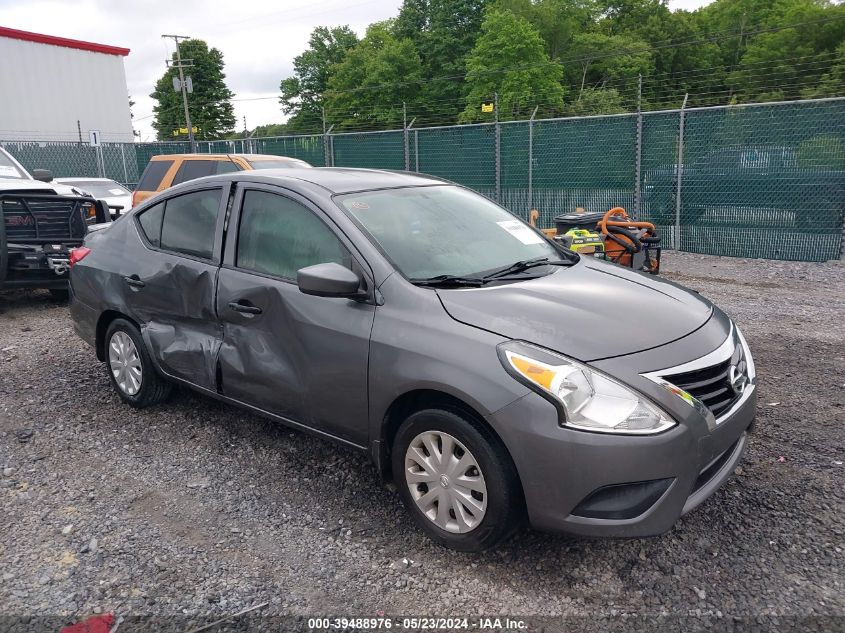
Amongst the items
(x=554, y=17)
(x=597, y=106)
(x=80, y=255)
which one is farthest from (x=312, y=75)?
(x=80, y=255)

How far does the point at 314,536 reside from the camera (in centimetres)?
325

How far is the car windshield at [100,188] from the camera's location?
554 inches

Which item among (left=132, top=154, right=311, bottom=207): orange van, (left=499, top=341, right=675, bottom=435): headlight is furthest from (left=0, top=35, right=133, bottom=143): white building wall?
(left=499, top=341, right=675, bottom=435): headlight

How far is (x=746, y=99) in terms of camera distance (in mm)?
41094

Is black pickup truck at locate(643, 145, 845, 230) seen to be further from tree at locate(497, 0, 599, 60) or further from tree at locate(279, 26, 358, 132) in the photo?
tree at locate(279, 26, 358, 132)

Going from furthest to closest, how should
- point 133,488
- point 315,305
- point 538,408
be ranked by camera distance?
point 133,488 → point 315,305 → point 538,408

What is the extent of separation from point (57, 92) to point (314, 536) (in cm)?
3644

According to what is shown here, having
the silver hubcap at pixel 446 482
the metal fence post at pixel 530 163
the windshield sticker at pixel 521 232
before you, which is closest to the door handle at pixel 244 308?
the silver hubcap at pixel 446 482

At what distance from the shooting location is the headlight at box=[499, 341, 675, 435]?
2625 millimetres

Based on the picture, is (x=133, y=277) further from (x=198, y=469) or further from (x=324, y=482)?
(x=324, y=482)

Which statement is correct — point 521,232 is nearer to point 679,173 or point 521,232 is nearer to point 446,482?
point 446,482

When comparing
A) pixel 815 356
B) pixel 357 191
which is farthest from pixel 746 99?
pixel 357 191

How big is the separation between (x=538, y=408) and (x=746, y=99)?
4478cm

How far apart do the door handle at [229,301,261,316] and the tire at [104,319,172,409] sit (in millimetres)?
1105
